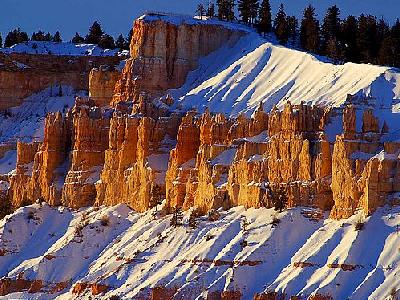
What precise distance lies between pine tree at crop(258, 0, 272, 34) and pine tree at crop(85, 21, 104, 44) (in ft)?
102

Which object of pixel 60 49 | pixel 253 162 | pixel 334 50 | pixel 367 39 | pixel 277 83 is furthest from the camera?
pixel 60 49

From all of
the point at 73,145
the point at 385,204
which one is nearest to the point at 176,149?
the point at 73,145

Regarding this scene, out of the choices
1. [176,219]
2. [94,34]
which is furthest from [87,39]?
[176,219]

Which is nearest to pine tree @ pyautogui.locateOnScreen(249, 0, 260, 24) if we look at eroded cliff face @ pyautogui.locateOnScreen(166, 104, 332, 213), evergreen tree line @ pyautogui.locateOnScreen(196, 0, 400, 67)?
evergreen tree line @ pyautogui.locateOnScreen(196, 0, 400, 67)

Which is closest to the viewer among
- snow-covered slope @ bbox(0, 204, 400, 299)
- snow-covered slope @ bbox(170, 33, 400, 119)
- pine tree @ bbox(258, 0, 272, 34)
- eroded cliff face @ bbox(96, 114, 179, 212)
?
snow-covered slope @ bbox(0, 204, 400, 299)

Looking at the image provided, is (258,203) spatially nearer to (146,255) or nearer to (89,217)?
(146,255)

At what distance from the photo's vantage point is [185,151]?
118 metres

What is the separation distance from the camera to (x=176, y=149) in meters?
118

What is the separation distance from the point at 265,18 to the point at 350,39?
30.8 ft

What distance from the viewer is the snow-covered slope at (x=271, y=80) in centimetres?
11304

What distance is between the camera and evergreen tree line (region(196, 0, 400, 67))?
132 metres

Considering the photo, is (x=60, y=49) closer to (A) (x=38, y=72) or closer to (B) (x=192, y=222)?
(A) (x=38, y=72)

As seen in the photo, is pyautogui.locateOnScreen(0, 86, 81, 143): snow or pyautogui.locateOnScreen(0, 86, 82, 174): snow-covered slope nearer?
pyautogui.locateOnScreen(0, 86, 82, 174): snow-covered slope

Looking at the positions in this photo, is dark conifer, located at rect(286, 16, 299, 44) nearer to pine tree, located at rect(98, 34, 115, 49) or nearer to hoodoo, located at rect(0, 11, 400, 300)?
hoodoo, located at rect(0, 11, 400, 300)
